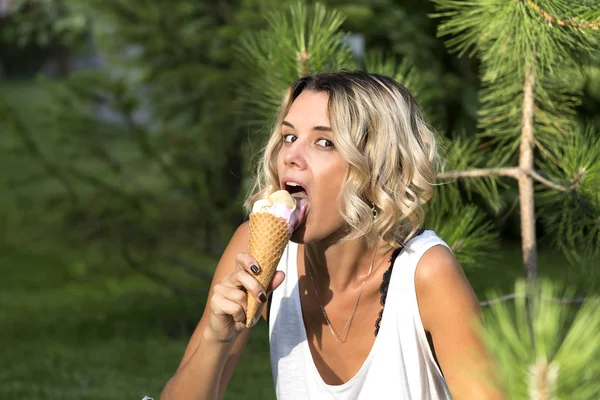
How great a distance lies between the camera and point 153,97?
6.19m

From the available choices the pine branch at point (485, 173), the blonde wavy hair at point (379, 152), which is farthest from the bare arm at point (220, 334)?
the pine branch at point (485, 173)

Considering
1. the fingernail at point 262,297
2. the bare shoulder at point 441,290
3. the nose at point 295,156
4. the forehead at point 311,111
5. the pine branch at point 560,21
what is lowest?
the bare shoulder at point 441,290

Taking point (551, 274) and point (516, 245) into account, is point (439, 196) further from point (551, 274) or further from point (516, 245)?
point (516, 245)

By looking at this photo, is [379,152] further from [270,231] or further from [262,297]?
[262,297]

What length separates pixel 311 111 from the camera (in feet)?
7.00

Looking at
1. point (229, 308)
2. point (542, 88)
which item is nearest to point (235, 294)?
point (229, 308)

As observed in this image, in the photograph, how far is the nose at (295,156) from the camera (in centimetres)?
205

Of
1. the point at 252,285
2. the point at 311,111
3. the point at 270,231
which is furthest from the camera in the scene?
the point at 311,111

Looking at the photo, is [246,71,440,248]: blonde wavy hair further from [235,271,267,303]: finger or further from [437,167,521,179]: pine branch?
[437,167,521,179]: pine branch

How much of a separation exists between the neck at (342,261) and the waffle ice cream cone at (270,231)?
1.01 feet

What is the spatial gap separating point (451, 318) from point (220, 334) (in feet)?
1.67

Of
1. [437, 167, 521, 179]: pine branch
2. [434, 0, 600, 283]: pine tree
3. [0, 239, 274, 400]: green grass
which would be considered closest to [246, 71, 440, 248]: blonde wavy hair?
[434, 0, 600, 283]: pine tree

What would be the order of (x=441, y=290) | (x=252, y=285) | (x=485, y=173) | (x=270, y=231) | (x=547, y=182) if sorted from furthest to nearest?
1. (x=485, y=173)
2. (x=547, y=182)
3. (x=441, y=290)
4. (x=270, y=231)
5. (x=252, y=285)

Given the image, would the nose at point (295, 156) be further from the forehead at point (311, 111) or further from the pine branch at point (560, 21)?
the pine branch at point (560, 21)
